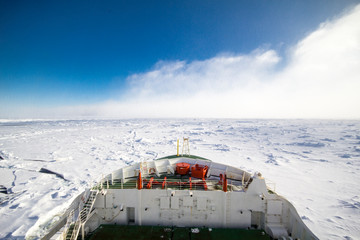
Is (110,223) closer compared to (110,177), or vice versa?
(110,223)

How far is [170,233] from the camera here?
602cm

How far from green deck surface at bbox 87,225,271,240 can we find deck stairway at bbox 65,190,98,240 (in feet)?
1.81

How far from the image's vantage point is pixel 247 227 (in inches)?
270

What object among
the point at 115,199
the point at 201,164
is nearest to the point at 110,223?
the point at 115,199

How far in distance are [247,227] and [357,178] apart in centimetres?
1852

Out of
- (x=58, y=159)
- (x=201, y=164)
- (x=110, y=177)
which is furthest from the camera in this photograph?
(x=58, y=159)

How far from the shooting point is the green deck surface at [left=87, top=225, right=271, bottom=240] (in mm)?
5801

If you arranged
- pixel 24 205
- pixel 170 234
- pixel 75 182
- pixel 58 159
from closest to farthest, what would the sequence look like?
pixel 170 234 < pixel 24 205 < pixel 75 182 < pixel 58 159

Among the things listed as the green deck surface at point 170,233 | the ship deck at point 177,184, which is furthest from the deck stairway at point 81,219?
the ship deck at point 177,184

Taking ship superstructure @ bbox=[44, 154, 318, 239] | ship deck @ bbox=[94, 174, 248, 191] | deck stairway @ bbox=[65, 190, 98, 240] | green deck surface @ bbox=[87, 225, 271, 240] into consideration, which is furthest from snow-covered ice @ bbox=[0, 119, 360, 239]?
green deck surface @ bbox=[87, 225, 271, 240]

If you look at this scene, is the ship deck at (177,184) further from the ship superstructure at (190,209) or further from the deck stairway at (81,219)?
the deck stairway at (81,219)

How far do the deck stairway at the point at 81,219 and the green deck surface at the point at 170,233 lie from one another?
551 mm

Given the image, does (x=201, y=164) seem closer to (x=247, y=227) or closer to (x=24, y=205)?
(x=247, y=227)

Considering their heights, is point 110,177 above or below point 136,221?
above
